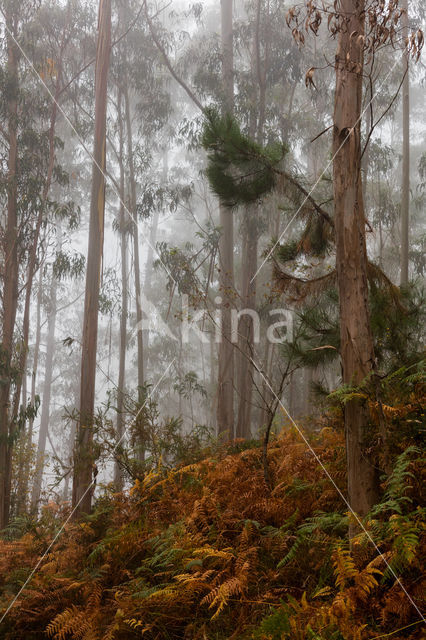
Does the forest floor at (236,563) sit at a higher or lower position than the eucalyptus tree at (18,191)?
lower

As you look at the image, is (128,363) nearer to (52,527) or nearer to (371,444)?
(52,527)

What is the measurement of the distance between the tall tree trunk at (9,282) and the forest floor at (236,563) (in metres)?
3.73

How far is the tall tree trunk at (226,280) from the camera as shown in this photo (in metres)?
8.26

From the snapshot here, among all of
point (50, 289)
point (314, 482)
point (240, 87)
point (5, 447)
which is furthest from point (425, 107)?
point (314, 482)

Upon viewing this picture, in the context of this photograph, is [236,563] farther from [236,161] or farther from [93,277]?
[93,277]

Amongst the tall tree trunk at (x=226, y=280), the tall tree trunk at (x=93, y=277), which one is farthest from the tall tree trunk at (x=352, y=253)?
the tall tree trunk at (x=226, y=280)

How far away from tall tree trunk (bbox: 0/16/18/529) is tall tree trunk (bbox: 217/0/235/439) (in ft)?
9.46

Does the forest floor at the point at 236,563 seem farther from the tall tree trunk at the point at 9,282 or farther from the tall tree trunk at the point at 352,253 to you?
the tall tree trunk at the point at 9,282

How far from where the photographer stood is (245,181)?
3770 millimetres

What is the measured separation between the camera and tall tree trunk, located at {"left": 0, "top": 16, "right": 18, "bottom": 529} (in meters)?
7.50

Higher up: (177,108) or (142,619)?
(177,108)

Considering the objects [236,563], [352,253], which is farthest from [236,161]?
[236,563]

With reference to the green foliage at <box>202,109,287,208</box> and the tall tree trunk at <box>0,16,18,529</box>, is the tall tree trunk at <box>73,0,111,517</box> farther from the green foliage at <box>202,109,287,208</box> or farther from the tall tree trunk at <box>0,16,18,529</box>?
the green foliage at <box>202,109,287,208</box>

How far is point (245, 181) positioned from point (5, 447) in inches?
217
